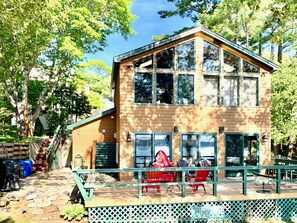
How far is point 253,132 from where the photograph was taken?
11383mm

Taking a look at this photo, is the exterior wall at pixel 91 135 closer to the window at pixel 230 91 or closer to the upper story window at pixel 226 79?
the upper story window at pixel 226 79

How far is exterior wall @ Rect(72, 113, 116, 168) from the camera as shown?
1295 cm

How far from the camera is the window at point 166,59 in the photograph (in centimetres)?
1081

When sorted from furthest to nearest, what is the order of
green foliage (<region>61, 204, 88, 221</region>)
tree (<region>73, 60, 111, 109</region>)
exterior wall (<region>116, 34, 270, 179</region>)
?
tree (<region>73, 60, 111, 109</region>), exterior wall (<region>116, 34, 270, 179</region>), green foliage (<region>61, 204, 88, 221</region>)

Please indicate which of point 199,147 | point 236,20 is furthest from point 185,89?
point 236,20

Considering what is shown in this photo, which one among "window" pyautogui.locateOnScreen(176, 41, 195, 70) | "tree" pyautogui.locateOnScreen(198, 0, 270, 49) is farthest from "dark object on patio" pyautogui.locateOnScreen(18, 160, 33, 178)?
"tree" pyautogui.locateOnScreen(198, 0, 270, 49)

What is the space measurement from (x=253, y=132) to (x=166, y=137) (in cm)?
413

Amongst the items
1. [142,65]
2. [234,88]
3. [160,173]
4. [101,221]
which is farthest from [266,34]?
[101,221]

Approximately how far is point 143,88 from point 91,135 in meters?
4.31

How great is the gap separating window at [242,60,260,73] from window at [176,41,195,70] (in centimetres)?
244

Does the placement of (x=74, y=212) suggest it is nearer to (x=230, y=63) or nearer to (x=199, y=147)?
(x=199, y=147)

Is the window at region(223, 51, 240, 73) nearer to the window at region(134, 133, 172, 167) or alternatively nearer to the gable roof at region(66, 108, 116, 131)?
the window at region(134, 133, 172, 167)

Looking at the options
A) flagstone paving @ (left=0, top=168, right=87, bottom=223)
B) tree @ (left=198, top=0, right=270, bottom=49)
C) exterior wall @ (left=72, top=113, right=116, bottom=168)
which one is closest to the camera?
flagstone paving @ (left=0, top=168, right=87, bottom=223)

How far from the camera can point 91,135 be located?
1305cm
